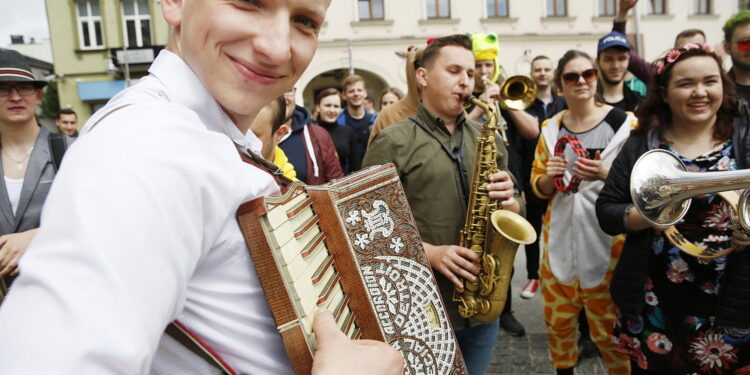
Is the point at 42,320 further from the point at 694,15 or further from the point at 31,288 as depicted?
the point at 694,15

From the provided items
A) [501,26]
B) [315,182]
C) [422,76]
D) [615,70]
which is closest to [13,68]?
[315,182]

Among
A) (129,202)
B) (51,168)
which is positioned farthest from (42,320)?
(51,168)

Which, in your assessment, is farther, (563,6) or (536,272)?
(563,6)

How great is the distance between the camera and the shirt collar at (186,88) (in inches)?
32.9

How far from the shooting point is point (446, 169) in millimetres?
2494

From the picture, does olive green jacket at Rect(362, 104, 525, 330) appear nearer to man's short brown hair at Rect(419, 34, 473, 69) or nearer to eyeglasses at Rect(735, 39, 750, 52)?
man's short brown hair at Rect(419, 34, 473, 69)

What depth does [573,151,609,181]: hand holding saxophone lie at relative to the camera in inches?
113

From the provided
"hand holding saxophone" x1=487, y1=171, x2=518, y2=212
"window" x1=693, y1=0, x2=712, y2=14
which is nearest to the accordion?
"hand holding saxophone" x1=487, y1=171, x2=518, y2=212

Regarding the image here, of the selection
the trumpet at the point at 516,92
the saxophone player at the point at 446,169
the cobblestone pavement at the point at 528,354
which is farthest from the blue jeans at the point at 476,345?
the trumpet at the point at 516,92

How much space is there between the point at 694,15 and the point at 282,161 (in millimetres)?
21819

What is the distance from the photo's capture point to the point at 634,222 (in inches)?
91.0

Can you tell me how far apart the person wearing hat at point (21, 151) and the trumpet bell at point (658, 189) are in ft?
9.74

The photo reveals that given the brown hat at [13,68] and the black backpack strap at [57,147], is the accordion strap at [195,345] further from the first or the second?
the brown hat at [13,68]

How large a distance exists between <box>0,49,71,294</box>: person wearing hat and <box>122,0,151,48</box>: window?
60.4ft
